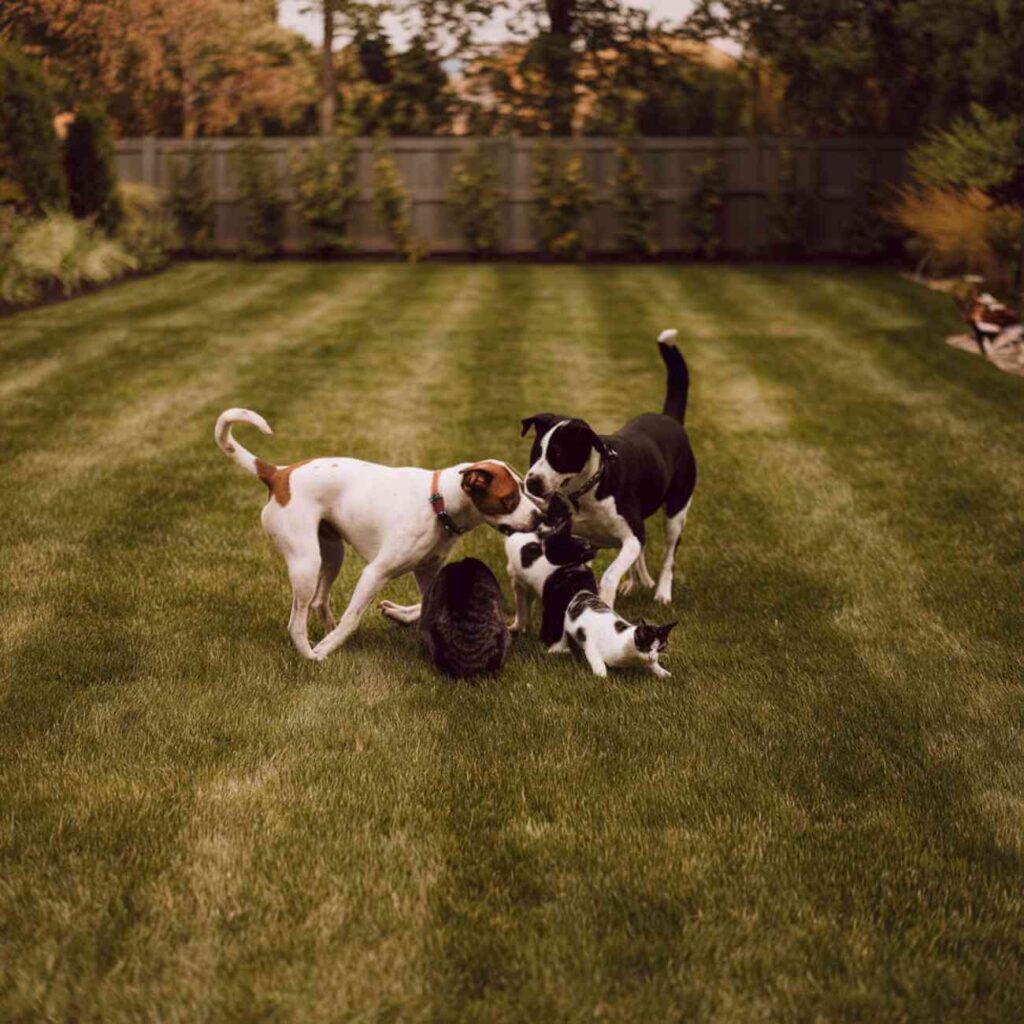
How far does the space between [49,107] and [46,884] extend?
14973 mm

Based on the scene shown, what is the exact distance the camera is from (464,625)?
511cm

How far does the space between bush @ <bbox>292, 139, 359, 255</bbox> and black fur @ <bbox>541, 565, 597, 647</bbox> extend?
16.4 m

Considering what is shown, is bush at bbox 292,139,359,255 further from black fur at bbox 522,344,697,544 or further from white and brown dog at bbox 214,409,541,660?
white and brown dog at bbox 214,409,541,660

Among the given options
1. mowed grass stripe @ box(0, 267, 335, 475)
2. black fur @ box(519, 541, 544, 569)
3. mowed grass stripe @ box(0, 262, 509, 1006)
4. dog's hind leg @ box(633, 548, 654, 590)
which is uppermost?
black fur @ box(519, 541, 544, 569)

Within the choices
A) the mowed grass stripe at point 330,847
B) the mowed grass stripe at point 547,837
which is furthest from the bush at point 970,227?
the mowed grass stripe at point 330,847

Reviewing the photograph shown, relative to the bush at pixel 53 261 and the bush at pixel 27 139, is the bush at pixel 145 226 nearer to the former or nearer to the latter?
the bush at pixel 53 261

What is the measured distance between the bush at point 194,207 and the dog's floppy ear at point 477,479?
17527 mm

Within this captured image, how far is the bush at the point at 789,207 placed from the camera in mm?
20938

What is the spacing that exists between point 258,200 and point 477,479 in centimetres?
1730

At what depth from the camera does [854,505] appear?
8.05 meters

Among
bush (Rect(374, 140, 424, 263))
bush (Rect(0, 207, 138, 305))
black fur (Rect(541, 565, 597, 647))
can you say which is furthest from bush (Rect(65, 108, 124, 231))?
black fur (Rect(541, 565, 597, 647))

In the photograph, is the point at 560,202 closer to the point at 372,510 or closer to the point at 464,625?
the point at 372,510

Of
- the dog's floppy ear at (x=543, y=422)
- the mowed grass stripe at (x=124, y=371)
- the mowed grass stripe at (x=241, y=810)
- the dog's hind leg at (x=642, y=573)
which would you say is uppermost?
the dog's floppy ear at (x=543, y=422)

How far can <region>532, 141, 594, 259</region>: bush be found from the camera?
2070cm
